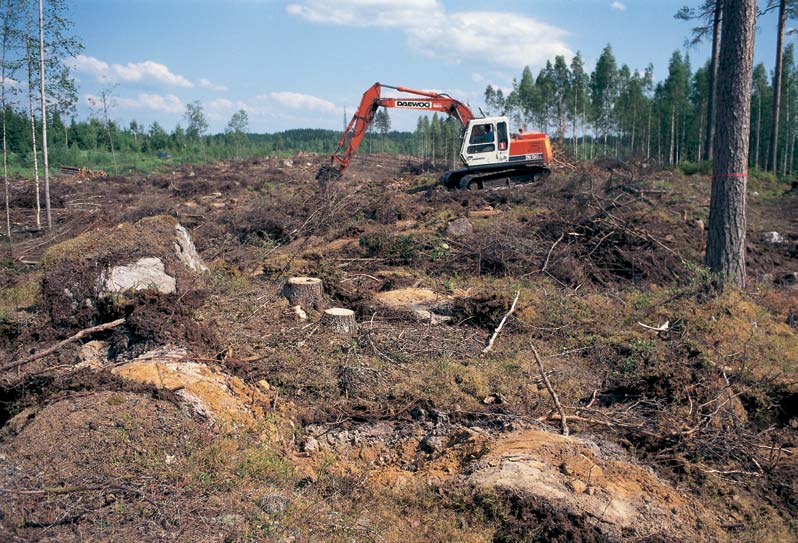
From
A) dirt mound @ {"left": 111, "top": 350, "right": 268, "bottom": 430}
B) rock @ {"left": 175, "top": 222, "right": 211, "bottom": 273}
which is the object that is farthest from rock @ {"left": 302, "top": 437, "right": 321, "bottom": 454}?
rock @ {"left": 175, "top": 222, "right": 211, "bottom": 273}

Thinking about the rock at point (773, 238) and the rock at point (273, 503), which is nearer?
the rock at point (273, 503)

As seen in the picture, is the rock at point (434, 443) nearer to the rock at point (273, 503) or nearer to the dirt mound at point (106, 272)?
the rock at point (273, 503)

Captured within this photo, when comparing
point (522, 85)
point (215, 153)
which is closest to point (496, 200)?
point (522, 85)

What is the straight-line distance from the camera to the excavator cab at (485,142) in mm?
16984

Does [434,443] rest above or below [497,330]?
below

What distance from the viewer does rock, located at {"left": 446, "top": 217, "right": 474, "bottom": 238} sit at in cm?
1163

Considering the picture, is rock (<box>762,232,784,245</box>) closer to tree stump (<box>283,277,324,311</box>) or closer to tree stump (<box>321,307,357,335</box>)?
tree stump (<box>321,307,357,335</box>)

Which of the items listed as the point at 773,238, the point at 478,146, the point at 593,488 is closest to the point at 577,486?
the point at 593,488

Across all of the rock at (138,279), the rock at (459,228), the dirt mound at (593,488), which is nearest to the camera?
the dirt mound at (593,488)

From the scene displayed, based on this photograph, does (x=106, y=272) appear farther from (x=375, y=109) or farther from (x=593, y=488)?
(x=375, y=109)

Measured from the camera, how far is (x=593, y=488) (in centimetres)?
404

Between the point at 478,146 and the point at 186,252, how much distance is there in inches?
428

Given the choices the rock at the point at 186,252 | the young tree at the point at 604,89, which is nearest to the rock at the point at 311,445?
the rock at the point at 186,252

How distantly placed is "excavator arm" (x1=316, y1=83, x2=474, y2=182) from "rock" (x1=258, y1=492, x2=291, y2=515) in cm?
1511
